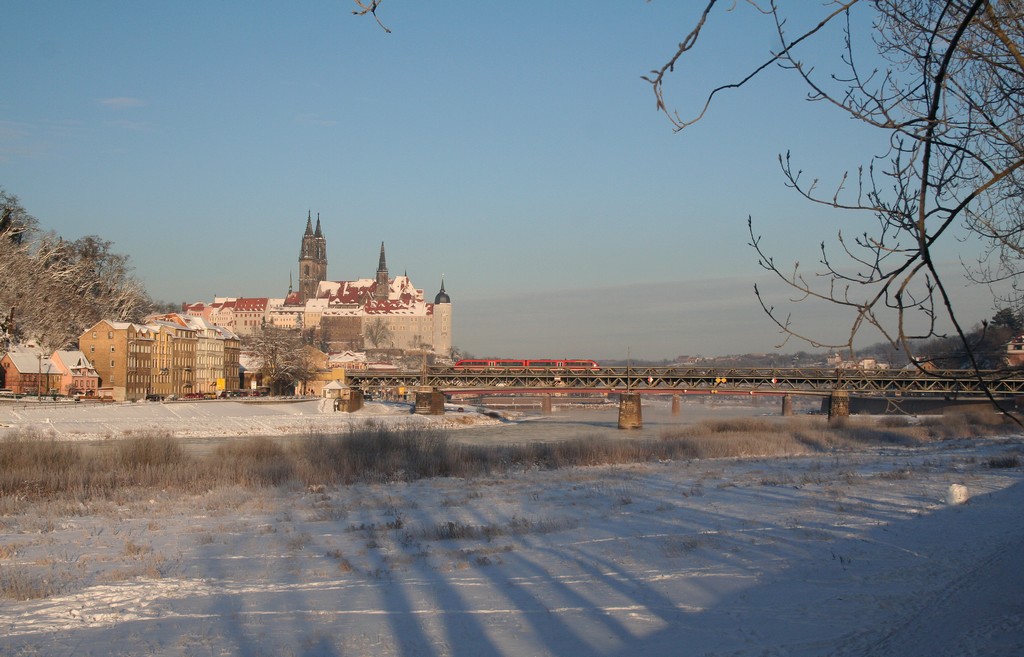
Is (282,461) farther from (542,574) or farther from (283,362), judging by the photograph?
(283,362)

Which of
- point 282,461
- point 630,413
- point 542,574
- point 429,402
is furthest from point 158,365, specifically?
point 542,574

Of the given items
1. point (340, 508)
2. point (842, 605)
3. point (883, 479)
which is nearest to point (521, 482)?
point (340, 508)

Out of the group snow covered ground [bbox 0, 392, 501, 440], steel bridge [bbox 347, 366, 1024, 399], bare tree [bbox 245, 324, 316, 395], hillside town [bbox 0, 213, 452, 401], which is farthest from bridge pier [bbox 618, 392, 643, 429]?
bare tree [bbox 245, 324, 316, 395]

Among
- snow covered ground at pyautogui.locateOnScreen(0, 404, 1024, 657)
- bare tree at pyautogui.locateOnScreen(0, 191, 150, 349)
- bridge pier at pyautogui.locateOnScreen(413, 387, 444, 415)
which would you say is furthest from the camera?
bridge pier at pyautogui.locateOnScreen(413, 387, 444, 415)

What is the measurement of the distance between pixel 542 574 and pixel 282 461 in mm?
21162

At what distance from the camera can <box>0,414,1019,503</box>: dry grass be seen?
1001 inches

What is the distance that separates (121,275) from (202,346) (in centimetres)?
1479

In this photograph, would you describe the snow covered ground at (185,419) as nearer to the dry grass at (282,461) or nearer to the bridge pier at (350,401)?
the bridge pier at (350,401)

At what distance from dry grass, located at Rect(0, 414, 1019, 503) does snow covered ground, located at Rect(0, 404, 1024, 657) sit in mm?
4457

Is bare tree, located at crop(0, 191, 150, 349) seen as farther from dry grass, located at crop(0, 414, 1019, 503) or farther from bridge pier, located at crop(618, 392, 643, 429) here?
bridge pier, located at crop(618, 392, 643, 429)

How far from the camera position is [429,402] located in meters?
87.1

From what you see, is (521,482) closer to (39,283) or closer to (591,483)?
(591,483)

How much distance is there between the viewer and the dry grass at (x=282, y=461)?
83.5 ft

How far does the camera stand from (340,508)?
68.1 feet
